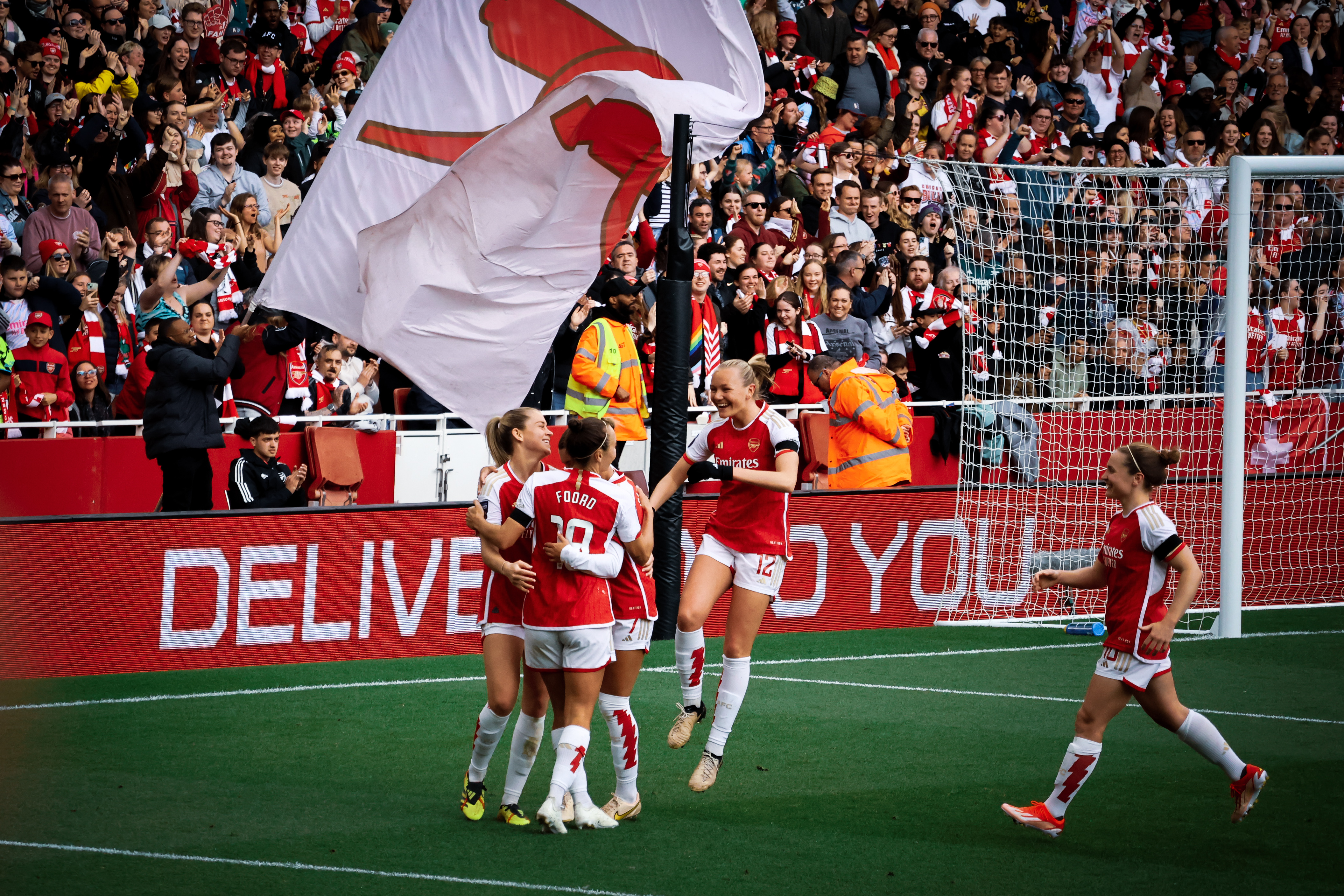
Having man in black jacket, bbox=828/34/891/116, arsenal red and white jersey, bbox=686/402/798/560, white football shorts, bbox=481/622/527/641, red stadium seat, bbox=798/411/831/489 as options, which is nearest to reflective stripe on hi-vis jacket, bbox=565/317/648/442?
red stadium seat, bbox=798/411/831/489

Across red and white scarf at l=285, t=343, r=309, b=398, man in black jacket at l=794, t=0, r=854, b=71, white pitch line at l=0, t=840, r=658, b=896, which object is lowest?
white pitch line at l=0, t=840, r=658, b=896

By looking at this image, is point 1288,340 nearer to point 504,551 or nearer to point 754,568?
point 754,568

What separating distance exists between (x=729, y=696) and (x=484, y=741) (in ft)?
4.65

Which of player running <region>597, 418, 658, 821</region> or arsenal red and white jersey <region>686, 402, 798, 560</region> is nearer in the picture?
player running <region>597, 418, 658, 821</region>

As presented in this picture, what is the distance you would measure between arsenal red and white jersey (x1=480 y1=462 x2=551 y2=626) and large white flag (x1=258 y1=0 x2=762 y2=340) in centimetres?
363

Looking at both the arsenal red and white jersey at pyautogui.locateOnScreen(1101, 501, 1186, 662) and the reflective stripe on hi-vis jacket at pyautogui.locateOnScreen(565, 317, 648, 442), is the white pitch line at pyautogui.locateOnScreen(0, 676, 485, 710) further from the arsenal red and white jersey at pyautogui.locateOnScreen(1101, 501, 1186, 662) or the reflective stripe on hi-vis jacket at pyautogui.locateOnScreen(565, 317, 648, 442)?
the arsenal red and white jersey at pyautogui.locateOnScreen(1101, 501, 1186, 662)

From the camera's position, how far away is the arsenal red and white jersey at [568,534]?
21.7 ft

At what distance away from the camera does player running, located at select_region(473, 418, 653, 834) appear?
21.7ft

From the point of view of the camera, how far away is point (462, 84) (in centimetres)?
1098

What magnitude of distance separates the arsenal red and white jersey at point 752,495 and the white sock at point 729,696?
0.59m

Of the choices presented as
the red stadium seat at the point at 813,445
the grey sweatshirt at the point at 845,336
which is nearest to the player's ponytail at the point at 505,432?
the red stadium seat at the point at 813,445

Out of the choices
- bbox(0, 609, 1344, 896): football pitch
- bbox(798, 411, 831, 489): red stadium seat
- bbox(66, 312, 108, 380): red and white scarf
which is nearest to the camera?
bbox(0, 609, 1344, 896): football pitch

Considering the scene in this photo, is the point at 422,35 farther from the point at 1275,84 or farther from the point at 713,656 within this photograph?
the point at 1275,84

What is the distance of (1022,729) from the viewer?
29.9 feet
